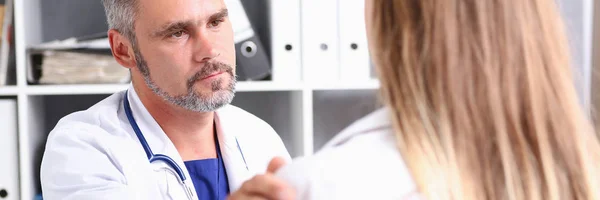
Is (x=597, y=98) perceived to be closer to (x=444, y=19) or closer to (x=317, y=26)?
(x=317, y=26)

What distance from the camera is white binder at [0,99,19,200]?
184 cm

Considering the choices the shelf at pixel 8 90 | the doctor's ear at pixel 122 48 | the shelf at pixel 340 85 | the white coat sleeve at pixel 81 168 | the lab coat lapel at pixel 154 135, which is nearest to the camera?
the white coat sleeve at pixel 81 168

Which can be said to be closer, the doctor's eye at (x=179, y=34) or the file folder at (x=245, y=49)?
the doctor's eye at (x=179, y=34)

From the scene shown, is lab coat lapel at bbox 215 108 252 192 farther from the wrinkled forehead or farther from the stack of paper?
the stack of paper

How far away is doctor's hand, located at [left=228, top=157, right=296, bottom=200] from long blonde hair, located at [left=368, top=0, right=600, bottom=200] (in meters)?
0.11

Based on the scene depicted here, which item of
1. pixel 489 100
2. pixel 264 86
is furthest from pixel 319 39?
pixel 489 100

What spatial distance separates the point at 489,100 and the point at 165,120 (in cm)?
92

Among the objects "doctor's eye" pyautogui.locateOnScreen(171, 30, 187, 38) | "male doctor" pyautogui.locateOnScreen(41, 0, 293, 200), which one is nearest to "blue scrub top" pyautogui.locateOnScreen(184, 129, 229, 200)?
"male doctor" pyautogui.locateOnScreen(41, 0, 293, 200)

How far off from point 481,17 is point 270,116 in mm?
1729

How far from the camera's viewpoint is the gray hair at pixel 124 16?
1411mm

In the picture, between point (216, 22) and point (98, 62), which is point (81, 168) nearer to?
point (216, 22)

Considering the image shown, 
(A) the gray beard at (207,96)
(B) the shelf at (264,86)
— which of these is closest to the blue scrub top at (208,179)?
(A) the gray beard at (207,96)

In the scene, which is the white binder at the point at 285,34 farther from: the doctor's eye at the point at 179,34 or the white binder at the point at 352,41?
the doctor's eye at the point at 179,34

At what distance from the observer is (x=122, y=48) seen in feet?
4.84
